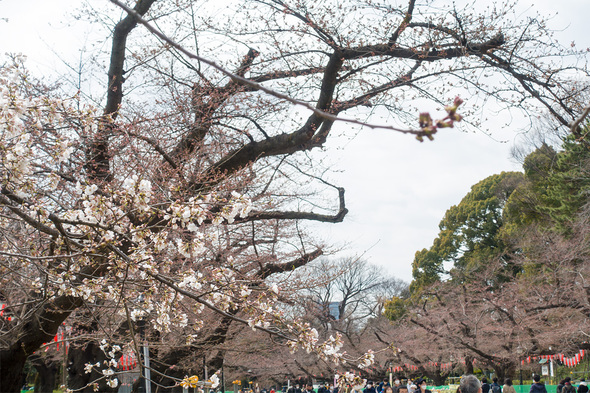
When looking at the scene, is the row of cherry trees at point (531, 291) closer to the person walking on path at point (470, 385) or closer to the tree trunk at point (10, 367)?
the person walking on path at point (470, 385)

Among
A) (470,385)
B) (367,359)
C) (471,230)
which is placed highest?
(471,230)

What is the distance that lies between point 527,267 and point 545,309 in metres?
8.66

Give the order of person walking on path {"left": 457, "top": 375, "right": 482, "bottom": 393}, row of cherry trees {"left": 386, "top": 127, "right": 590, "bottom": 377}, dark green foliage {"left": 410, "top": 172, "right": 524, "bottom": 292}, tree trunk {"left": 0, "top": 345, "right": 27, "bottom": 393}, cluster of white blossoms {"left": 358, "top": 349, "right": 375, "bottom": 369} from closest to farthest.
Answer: person walking on path {"left": 457, "top": 375, "right": 482, "bottom": 393} → cluster of white blossoms {"left": 358, "top": 349, "right": 375, "bottom": 369} → tree trunk {"left": 0, "top": 345, "right": 27, "bottom": 393} → row of cherry trees {"left": 386, "top": 127, "right": 590, "bottom": 377} → dark green foliage {"left": 410, "top": 172, "right": 524, "bottom": 292}

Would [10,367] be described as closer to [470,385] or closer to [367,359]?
[367,359]

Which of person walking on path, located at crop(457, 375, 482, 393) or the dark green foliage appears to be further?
the dark green foliage

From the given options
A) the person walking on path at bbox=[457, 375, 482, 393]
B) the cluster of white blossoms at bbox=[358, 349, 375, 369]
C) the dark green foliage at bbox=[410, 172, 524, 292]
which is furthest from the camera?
the dark green foliage at bbox=[410, 172, 524, 292]

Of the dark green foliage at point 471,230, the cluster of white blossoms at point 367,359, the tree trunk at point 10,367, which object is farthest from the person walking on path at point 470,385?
the dark green foliage at point 471,230

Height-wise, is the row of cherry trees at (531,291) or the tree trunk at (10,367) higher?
the row of cherry trees at (531,291)

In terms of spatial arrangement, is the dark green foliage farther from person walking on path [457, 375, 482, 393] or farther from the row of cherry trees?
person walking on path [457, 375, 482, 393]

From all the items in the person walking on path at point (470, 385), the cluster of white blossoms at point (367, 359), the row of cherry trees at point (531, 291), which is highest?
the row of cherry trees at point (531, 291)

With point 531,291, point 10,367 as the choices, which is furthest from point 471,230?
point 10,367

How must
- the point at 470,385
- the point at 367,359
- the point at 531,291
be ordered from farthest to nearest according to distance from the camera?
1. the point at 531,291
2. the point at 367,359
3. the point at 470,385

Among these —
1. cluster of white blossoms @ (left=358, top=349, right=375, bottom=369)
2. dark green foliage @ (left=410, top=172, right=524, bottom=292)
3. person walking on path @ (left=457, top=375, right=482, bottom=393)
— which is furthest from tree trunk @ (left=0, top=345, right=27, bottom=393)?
dark green foliage @ (left=410, top=172, right=524, bottom=292)

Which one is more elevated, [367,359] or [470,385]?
[367,359]
